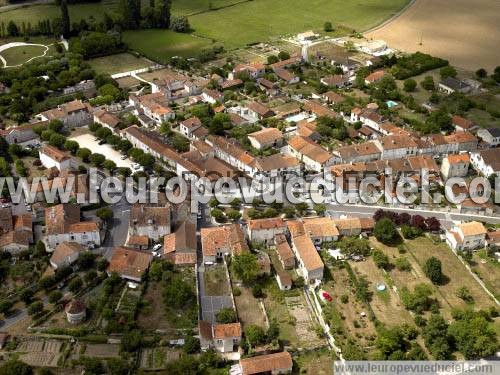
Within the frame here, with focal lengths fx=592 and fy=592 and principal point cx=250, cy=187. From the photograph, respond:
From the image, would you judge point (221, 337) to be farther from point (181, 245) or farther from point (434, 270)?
point (434, 270)

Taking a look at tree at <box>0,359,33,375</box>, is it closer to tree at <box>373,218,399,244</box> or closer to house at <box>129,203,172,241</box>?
house at <box>129,203,172,241</box>

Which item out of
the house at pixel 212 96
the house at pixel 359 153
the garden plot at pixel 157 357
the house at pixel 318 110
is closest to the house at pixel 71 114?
the house at pixel 212 96

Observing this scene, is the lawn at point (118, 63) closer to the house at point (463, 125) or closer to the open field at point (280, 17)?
the open field at point (280, 17)

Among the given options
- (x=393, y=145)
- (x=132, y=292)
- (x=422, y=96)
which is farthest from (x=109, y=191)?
(x=422, y=96)

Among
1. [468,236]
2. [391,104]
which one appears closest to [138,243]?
[468,236]

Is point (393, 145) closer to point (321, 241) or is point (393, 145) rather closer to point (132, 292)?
point (321, 241)

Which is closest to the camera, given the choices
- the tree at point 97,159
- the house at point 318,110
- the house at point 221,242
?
the house at point 221,242

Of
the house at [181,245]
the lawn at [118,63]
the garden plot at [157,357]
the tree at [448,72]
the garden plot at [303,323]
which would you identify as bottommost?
the garden plot at [157,357]
